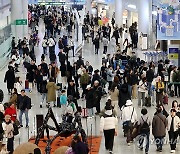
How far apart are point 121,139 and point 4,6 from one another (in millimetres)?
22448

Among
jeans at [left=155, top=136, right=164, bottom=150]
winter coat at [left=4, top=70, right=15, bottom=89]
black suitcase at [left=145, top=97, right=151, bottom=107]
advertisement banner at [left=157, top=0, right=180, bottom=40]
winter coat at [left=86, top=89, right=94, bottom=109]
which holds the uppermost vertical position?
advertisement banner at [left=157, top=0, right=180, bottom=40]

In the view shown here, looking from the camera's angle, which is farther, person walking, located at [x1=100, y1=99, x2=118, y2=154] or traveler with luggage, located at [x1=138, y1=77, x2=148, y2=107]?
traveler with luggage, located at [x1=138, y1=77, x2=148, y2=107]

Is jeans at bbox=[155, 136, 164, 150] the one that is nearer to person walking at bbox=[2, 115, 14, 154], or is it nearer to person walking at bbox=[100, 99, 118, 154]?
person walking at bbox=[100, 99, 118, 154]

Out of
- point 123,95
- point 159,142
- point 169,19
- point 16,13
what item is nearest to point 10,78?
point 123,95

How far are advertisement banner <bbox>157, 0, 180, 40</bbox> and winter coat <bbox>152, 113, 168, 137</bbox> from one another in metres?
10.8

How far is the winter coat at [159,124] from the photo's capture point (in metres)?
16.1

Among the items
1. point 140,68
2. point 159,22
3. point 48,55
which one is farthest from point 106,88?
point 48,55

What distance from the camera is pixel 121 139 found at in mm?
18203

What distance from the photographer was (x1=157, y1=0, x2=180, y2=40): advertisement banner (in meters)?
26.2

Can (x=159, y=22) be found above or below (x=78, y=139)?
above

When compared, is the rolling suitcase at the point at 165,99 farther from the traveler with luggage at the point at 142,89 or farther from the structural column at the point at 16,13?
the structural column at the point at 16,13

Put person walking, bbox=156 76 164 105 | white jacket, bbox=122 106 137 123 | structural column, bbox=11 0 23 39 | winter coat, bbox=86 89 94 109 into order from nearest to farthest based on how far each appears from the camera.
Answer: white jacket, bbox=122 106 137 123, winter coat, bbox=86 89 94 109, person walking, bbox=156 76 164 105, structural column, bbox=11 0 23 39

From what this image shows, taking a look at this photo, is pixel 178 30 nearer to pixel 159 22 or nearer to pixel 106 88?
pixel 159 22

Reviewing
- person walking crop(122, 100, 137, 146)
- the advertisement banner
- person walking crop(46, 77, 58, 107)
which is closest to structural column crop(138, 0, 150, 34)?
→ the advertisement banner
